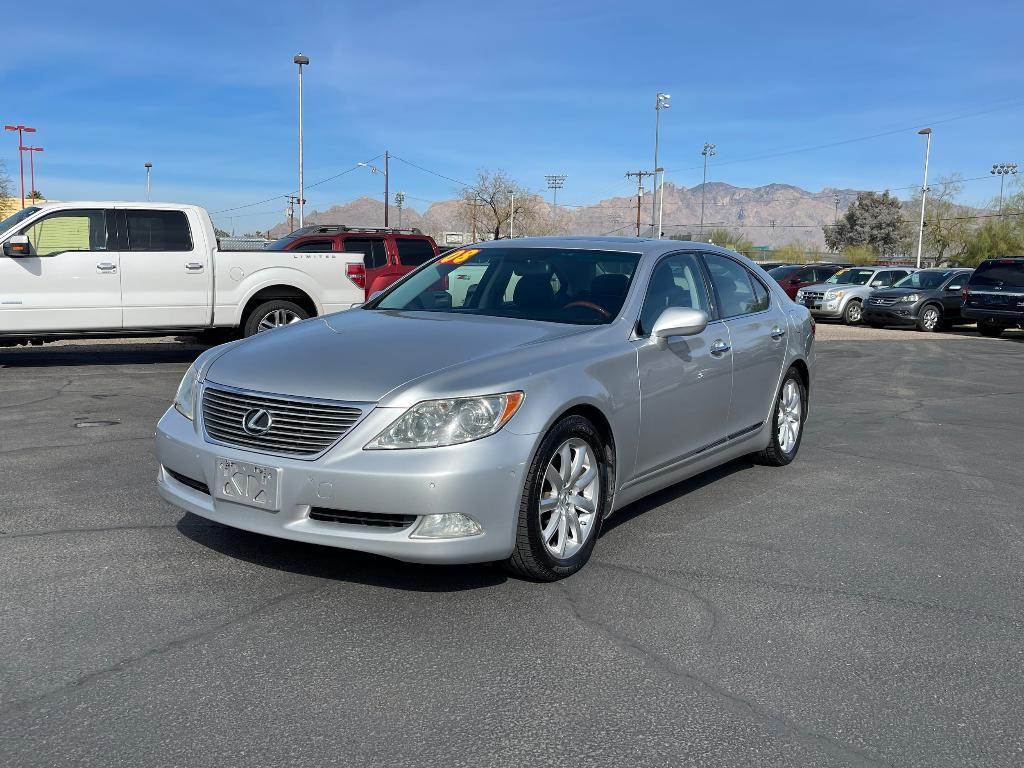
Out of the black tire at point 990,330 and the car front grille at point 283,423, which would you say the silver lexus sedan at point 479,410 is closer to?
the car front grille at point 283,423

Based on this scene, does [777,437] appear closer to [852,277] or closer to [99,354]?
[99,354]

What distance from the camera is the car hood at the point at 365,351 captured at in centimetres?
418

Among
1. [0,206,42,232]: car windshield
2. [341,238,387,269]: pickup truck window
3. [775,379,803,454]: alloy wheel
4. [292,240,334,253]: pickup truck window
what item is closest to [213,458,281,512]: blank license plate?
[775,379,803,454]: alloy wheel

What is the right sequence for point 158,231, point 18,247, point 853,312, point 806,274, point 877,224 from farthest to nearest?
point 877,224
point 806,274
point 853,312
point 158,231
point 18,247

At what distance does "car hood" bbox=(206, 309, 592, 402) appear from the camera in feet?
13.7

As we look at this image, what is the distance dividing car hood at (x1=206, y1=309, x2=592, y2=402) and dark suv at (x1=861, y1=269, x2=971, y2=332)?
69.9 feet

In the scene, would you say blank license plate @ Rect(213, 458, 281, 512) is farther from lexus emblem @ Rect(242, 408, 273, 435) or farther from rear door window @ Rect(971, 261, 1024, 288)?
rear door window @ Rect(971, 261, 1024, 288)

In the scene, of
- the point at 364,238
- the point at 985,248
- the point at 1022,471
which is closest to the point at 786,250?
the point at 985,248

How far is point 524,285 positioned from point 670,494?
1.66 meters

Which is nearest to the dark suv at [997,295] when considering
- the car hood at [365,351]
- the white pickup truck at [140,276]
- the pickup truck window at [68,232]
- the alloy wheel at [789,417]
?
the white pickup truck at [140,276]

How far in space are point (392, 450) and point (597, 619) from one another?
1.10 meters

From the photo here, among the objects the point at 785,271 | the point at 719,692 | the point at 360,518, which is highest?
the point at 785,271

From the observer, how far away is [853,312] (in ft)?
84.1

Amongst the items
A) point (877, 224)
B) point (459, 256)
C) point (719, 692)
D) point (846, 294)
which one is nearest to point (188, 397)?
point (459, 256)
